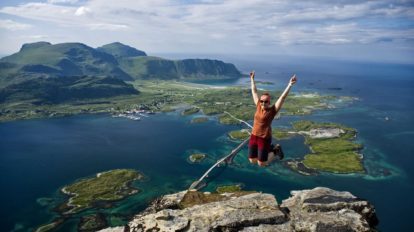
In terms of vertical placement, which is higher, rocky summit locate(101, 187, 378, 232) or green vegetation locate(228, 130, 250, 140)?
rocky summit locate(101, 187, 378, 232)

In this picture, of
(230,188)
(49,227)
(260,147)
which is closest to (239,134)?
(230,188)

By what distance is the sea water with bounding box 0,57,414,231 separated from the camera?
85.1 meters

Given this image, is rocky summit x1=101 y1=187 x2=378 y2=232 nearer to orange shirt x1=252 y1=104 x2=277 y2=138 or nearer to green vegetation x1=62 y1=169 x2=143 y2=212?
orange shirt x1=252 y1=104 x2=277 y2=138

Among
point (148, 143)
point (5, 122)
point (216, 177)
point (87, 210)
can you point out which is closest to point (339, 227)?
point (87, 210)

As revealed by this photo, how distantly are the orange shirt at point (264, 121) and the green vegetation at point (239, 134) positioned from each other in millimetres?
122639

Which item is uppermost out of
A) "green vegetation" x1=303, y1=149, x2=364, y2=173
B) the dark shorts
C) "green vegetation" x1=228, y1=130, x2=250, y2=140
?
the dark shorts

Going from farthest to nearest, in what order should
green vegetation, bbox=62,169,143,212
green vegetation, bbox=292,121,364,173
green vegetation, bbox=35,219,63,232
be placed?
green vegetation, bbox=292,121,364,173
green vegetation, bbox=62,169,143,212
green vegetation, bbox=35,219,63,232

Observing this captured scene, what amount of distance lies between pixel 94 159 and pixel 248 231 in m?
98.8

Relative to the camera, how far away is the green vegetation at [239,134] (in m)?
144

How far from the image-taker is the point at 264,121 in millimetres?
20391

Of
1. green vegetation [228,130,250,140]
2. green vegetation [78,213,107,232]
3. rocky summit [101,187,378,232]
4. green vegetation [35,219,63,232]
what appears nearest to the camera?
rocky summit [101,187,378,232]

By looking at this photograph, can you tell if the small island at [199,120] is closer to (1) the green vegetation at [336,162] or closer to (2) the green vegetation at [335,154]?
(2) the green vegetation at [335,154]

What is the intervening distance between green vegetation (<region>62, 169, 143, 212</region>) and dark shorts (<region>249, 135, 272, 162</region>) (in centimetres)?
6960

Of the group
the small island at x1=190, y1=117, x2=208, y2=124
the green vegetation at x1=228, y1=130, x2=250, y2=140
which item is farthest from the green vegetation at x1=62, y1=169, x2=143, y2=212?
the small island at x1=190, y1=117, x2=208, y2=124
